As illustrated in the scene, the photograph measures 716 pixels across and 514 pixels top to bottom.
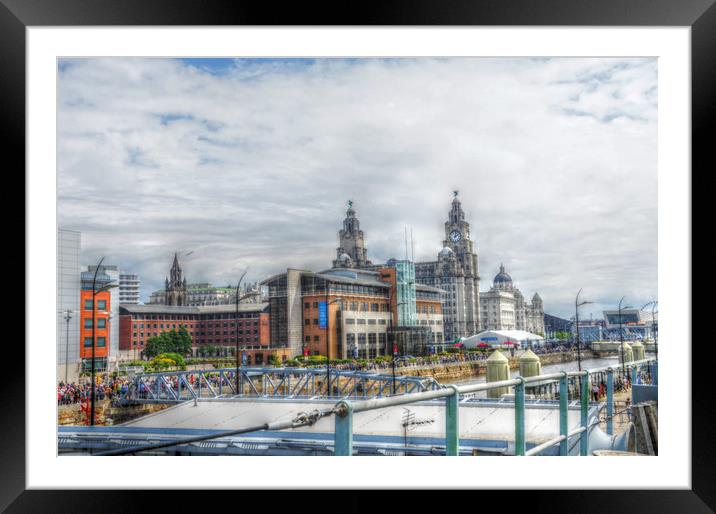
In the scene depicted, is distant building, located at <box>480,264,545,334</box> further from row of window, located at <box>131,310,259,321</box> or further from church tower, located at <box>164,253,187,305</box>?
church tower, located at <box>164,253,187,305</box>

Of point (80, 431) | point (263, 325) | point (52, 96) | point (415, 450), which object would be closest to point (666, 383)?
point (52, 96)

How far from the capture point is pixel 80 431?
23.5 feet

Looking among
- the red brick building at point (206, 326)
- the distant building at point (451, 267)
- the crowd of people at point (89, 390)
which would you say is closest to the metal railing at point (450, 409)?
the distant building at point (451, 267)

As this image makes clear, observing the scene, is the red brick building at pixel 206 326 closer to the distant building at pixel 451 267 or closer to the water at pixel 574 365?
the distant building at pixel 451 267

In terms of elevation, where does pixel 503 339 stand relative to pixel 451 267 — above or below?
below

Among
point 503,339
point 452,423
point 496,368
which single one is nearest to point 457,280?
point 503,339

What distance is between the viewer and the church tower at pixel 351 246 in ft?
26.7

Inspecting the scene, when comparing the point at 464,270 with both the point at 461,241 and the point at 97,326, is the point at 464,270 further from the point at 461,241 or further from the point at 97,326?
the point at 97,326

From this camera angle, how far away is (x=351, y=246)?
381 inches

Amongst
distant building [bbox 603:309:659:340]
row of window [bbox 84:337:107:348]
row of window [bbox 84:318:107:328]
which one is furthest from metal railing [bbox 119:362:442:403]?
distant building [bbox 603:309:659:340]

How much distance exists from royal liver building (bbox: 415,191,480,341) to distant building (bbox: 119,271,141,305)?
15.1 feet

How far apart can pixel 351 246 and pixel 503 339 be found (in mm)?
3531

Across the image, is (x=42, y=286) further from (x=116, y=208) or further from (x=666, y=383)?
(x=116, y=208)
